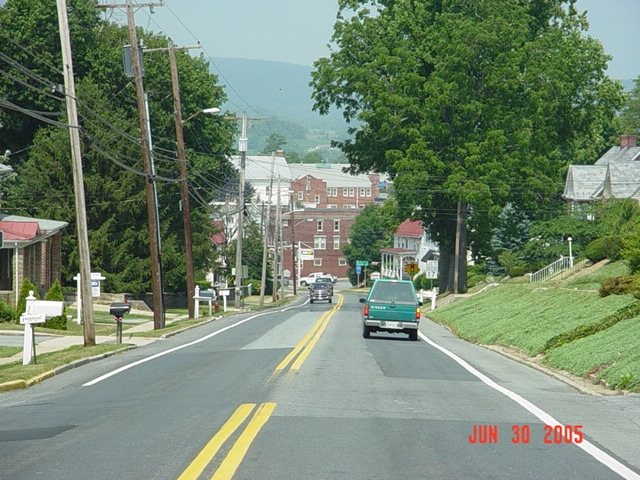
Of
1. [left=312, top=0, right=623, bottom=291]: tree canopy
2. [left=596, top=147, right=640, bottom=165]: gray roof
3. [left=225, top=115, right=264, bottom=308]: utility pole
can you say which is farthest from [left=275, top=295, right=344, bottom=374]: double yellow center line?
[left=596, top=147, right=640, bottom=165]: gray roof

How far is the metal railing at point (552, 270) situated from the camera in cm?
5459

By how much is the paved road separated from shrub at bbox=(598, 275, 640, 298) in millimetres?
9187

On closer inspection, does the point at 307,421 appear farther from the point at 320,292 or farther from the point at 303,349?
the point at 320,292

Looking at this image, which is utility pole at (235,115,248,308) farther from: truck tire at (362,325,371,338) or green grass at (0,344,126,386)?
green grass at (0,344,126,386)

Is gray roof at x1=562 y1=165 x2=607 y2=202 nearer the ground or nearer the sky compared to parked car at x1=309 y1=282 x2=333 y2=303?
nearer the sky

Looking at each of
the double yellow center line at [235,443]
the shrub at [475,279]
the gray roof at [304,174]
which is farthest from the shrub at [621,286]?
the gray roof at [304,174]

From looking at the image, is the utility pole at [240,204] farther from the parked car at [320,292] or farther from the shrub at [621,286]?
the shrub at [621,286]

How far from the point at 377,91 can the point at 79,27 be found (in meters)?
19.8

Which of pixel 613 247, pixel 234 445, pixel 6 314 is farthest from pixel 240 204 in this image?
pixel 234 445

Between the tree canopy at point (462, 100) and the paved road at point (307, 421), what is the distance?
1288 inches

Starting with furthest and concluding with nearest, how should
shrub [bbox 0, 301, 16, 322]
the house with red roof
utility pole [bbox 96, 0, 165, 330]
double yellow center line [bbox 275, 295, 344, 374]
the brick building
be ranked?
the brick building → the house with red roof → shrub [bbox 0, 301, 16, 322] → utility pole [bbox 96, 0, 165, 330] → double yellow center line [bbox 275, 295, 344, 374]

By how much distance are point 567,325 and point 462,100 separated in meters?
29.0

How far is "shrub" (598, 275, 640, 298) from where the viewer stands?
99.6 feet

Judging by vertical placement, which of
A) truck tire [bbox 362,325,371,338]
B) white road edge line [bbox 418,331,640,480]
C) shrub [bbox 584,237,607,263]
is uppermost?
shrub [bbox 584,237,607,263]
